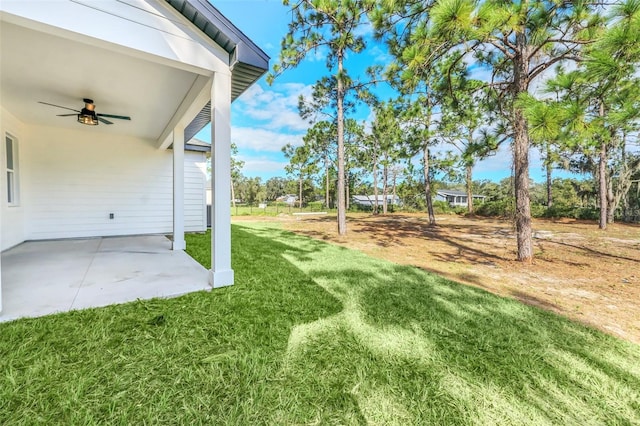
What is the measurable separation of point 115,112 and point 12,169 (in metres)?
2.56

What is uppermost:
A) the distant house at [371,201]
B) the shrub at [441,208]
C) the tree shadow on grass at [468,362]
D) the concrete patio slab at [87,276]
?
the distant house at [371,201]

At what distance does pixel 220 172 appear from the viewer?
10.4 feet

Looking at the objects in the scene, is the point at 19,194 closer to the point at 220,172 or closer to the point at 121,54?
the point at 121,54

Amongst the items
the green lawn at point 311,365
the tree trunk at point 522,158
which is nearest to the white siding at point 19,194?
the green lawn at point 311,365

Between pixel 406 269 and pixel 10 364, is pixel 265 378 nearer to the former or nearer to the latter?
pixel 10 364

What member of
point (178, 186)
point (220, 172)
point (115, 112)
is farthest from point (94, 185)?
point (220, 172)

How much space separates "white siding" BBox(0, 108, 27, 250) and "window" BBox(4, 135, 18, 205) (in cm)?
7

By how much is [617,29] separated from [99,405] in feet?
17.4

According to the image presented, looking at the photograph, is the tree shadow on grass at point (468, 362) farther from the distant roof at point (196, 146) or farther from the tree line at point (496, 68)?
the distant roof at point (196, 146)

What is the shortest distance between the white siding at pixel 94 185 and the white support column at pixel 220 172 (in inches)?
210

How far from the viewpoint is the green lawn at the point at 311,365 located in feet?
4.93

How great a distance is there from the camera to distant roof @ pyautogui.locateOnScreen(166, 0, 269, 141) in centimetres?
287

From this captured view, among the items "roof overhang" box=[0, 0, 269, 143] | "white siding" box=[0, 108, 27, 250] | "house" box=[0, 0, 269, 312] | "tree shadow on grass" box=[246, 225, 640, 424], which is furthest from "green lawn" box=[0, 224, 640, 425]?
"white siding" box=[0, 108, 27, 250]

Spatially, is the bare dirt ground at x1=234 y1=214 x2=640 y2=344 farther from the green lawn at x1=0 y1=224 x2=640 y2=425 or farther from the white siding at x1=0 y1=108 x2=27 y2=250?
the white siding at x1=0 y1=108 x2=27 y2=250
